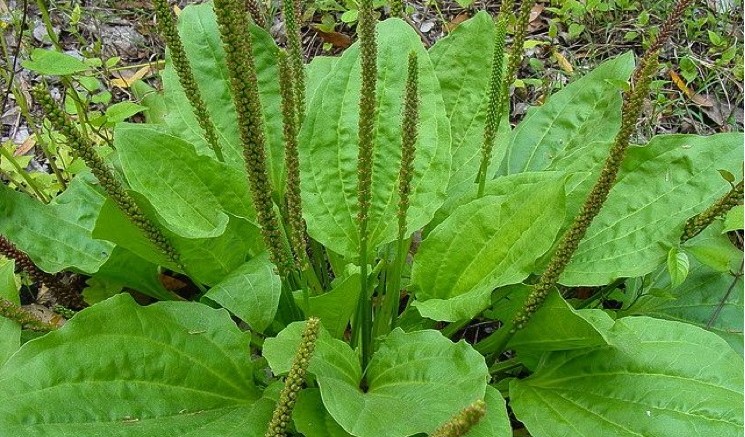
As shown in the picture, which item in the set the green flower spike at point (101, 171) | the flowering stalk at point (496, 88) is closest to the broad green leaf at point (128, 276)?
the green flower spike at point (101, 171)

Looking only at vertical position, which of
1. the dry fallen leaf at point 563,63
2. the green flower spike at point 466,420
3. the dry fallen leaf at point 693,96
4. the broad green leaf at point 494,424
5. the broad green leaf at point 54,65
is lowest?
the dry fallen leaf at point 693,96

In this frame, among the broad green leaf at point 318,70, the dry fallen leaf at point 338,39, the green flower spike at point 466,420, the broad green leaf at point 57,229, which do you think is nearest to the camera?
the green flower spike at point 466,420

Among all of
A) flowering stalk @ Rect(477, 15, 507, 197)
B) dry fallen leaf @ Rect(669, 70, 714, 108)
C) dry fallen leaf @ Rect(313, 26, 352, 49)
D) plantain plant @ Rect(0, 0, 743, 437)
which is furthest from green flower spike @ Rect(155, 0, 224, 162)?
dry fallen leaf @ Rect(669, 70, 714, 108)

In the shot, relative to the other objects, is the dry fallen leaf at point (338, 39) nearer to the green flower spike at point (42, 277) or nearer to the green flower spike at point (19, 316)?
the green flower spike at point (42, 277)

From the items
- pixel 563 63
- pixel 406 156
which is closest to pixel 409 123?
pixel 406 156

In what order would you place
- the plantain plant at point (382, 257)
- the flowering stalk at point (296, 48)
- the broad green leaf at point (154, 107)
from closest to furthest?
the plantain plant at point (382, 257), the flowering stalk at point (296, 48), the broad green leaf at point (154, 107)

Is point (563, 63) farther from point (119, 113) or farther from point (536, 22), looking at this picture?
point (119, 113)

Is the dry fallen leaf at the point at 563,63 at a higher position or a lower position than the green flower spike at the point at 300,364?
lower

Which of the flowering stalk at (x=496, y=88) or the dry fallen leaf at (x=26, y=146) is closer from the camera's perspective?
the flowering stalk at (x=496, y=88)
